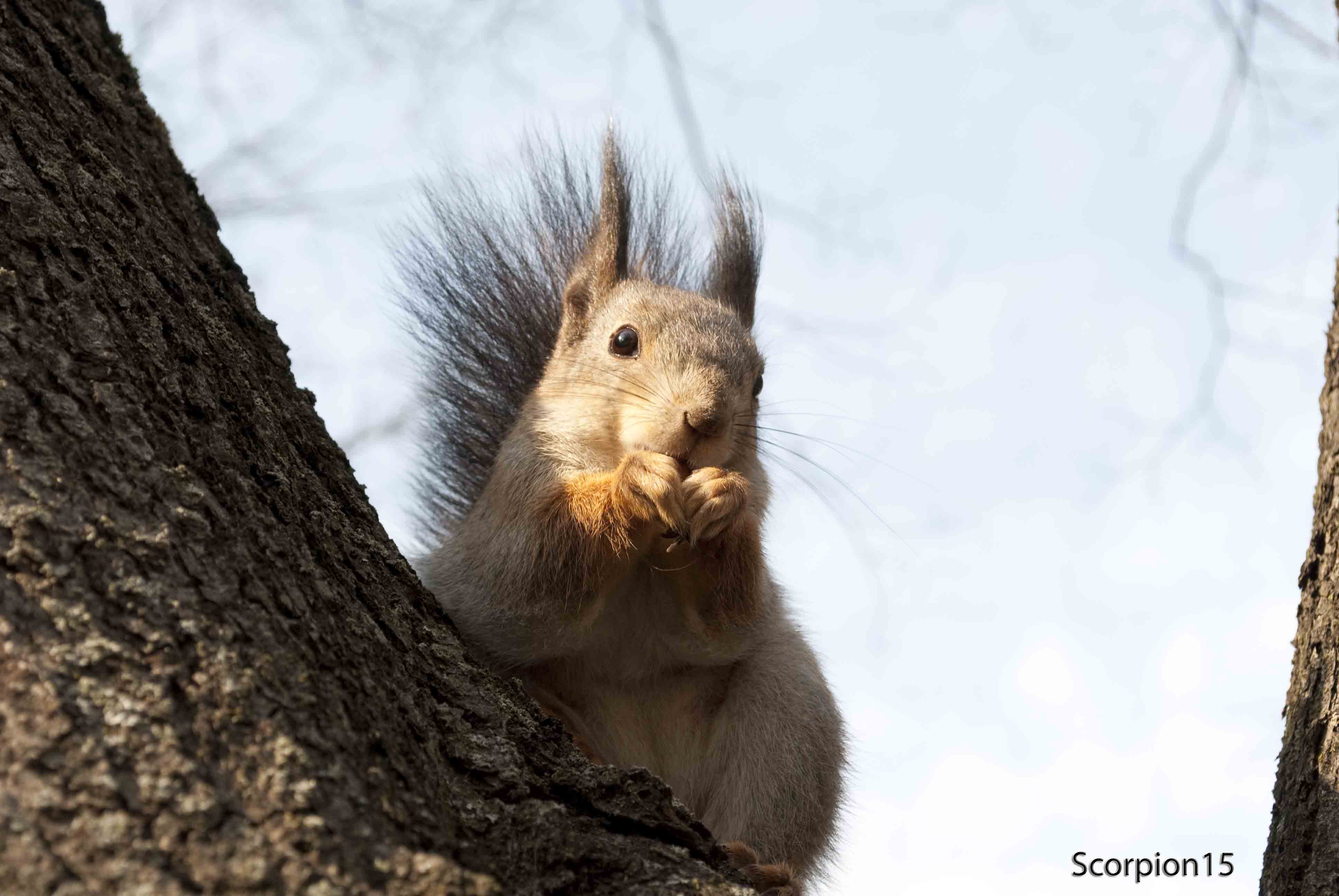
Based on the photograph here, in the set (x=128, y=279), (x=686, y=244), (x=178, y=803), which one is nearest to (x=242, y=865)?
(x=178, y=803)

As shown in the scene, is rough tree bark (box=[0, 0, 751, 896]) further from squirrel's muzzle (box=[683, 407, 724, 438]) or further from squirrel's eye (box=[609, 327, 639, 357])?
squirrel's eye (box=[609, 327, 639, 357])

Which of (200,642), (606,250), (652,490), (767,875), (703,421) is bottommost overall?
(200,642)

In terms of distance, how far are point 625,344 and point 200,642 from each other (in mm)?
2167

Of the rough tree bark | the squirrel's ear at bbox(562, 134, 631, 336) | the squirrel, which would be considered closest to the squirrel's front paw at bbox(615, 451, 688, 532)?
the squirrel

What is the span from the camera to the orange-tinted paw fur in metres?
2.54

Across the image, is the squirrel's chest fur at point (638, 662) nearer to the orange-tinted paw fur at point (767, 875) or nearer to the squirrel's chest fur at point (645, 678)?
the squirrel's chest fur at point (645, 678)

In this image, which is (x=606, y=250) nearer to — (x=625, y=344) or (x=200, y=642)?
(x=625, y=344)

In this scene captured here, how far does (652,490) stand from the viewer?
114 inches

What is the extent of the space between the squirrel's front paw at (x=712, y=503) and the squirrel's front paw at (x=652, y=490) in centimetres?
3

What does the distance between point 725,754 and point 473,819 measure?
63.7 inches

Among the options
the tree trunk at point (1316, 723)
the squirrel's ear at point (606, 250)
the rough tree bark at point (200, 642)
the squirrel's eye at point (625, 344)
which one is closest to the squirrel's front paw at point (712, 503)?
the squirrel's eye at point (625, 344)

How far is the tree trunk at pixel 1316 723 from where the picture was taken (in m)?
2.23

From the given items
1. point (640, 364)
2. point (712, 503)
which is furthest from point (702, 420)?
point (640, 364)

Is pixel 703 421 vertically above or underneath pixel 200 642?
above
